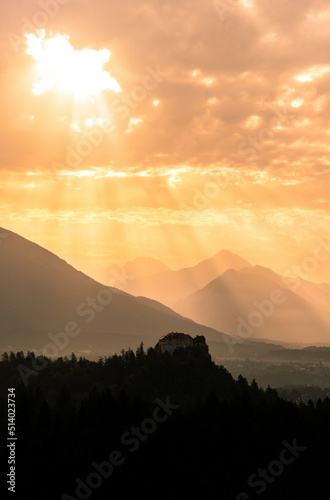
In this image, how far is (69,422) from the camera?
5586 inches

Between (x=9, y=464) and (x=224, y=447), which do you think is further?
(x=224, y=447)

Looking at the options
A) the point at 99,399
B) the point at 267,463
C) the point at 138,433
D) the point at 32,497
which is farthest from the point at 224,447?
the point at 32,497

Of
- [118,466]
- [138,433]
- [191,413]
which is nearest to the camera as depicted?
[118,466]

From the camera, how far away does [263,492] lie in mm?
133375

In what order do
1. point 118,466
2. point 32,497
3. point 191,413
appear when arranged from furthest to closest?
point 191,413 → point 118,466 → point 32,497

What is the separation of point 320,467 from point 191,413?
113 feet

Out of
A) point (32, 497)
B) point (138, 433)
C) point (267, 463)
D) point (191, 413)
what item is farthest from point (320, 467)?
point (32, 497)

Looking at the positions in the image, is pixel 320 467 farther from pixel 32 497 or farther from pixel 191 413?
pixel 32 497

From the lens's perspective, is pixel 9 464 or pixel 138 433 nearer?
pixel 9 464

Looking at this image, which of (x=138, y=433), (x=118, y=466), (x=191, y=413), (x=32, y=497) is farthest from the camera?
(x=191, y=413)

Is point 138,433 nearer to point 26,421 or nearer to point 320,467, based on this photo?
point 26,421

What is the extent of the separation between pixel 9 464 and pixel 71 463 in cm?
1377

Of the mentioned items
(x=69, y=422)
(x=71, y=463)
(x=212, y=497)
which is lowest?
(x=212, y=497)

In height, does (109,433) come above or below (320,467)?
above
